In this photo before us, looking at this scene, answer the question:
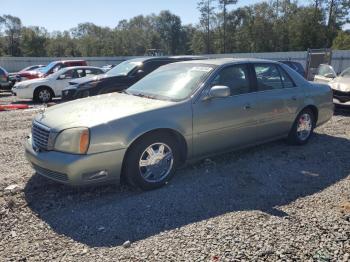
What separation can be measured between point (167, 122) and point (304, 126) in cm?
325

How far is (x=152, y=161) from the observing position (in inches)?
185

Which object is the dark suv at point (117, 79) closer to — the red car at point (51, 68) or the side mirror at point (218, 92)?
the side mirror at point (218, 92)

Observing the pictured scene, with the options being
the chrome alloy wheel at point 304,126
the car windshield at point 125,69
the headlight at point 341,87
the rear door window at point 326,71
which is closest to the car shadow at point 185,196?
the chrome alloy wheel at point 304,126

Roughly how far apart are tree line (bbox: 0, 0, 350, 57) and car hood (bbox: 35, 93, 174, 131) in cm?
5082

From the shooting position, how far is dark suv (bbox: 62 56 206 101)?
10648mm

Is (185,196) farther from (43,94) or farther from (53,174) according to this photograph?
(43,94)

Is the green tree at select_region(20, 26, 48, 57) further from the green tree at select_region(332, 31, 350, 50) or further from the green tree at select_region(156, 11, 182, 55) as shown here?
the green tree at select_region(332, 31, 350, 50)

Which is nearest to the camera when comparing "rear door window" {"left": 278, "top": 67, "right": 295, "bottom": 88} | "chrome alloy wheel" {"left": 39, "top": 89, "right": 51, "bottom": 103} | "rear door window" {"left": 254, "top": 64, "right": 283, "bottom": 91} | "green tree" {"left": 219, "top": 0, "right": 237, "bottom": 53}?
"rear door window" {"left": 254, "top": 64, "right": 283, "bottom": 91}

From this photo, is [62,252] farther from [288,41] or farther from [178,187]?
[288,41]

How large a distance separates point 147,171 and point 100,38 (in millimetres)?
111548

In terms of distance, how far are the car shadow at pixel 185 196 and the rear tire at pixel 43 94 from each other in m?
10.1

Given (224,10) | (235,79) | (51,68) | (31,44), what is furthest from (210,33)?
(235,79)

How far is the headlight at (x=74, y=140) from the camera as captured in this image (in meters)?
4.18

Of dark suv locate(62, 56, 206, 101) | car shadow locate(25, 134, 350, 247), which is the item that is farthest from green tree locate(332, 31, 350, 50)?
car shadow locate(25, 134, 350, 247)
